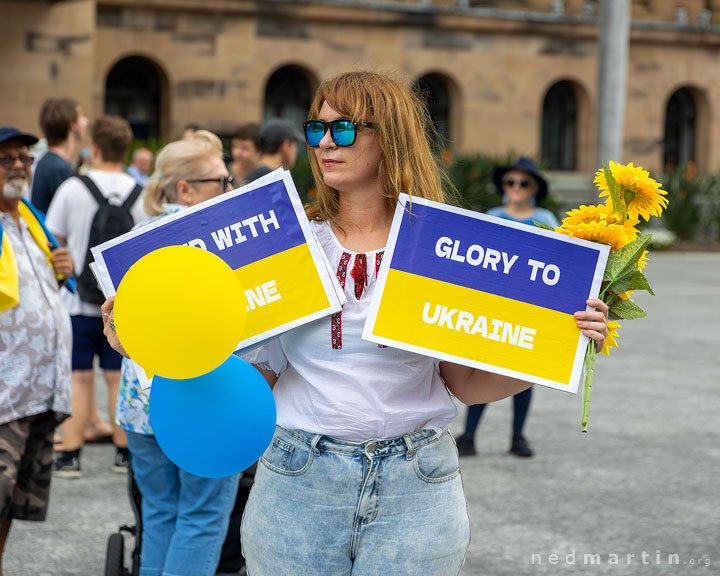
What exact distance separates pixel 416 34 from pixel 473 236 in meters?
26.7

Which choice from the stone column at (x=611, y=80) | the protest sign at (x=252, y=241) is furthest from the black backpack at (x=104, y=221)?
the stone column at (x=611, y=80)

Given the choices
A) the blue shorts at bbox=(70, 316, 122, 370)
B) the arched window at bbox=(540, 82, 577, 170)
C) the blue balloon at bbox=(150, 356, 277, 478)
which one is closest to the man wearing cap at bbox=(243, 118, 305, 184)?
the blue shorts at bbox=(70, 316, 122, 370)

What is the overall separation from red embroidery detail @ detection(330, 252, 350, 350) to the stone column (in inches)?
517

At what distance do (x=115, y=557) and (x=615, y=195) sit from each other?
2.69 meters

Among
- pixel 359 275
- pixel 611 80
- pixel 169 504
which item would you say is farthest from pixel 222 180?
pixel 611 80

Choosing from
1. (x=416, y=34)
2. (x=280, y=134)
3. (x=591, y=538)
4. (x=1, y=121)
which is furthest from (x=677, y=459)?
(x=416, y=34)

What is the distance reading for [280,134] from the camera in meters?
6.39

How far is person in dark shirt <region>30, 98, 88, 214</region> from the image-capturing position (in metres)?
6.99

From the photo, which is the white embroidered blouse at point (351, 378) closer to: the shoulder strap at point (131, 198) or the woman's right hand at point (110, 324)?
the woman's right hand at point (110, 324)

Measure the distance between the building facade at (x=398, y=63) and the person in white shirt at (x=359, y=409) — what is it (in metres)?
20.2

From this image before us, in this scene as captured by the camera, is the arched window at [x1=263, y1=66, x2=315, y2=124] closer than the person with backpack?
No

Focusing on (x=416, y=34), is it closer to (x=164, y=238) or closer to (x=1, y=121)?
(x=1, y=121)

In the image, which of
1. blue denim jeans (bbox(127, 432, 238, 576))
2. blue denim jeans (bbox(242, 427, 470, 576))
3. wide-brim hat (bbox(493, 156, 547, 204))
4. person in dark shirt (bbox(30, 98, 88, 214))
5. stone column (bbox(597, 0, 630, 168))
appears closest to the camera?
blue denim jeans (bbox(242, 427, 470, 576))

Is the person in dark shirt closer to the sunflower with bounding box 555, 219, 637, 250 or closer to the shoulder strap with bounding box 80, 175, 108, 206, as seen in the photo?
the shoulder strap with bounding box 80, 175, 108, 206
